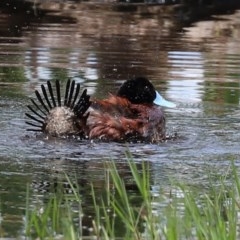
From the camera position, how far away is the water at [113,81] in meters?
6.46

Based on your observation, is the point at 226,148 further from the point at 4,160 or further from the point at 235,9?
the point at 235,9

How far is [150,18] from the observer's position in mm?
18328

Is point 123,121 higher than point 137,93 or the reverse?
the reverse

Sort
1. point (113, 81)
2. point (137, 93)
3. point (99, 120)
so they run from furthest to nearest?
point (113, 81) → point (137, 93) → point (99, 120)

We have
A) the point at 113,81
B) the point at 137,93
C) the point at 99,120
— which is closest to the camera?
the point at 99,120

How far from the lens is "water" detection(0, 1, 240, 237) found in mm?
6461

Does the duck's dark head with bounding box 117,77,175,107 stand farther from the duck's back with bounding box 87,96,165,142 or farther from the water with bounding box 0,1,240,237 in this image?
the water with bounding box 0,1,240,237

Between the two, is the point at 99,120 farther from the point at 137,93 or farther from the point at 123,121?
the point at 137,93

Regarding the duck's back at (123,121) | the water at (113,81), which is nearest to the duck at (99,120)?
the duck's back at (123,121)

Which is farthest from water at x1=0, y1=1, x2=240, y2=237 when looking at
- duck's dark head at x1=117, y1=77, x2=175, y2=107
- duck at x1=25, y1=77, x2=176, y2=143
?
duck's dark head at x1=117, y1=77, x2=175, y2=107

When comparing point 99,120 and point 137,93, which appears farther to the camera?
point 137,93

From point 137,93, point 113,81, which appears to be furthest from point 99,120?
point 113,81

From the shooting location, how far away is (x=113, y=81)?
36.5 ft

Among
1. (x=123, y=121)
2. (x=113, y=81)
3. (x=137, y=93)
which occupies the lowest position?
(x=113, y=81)
